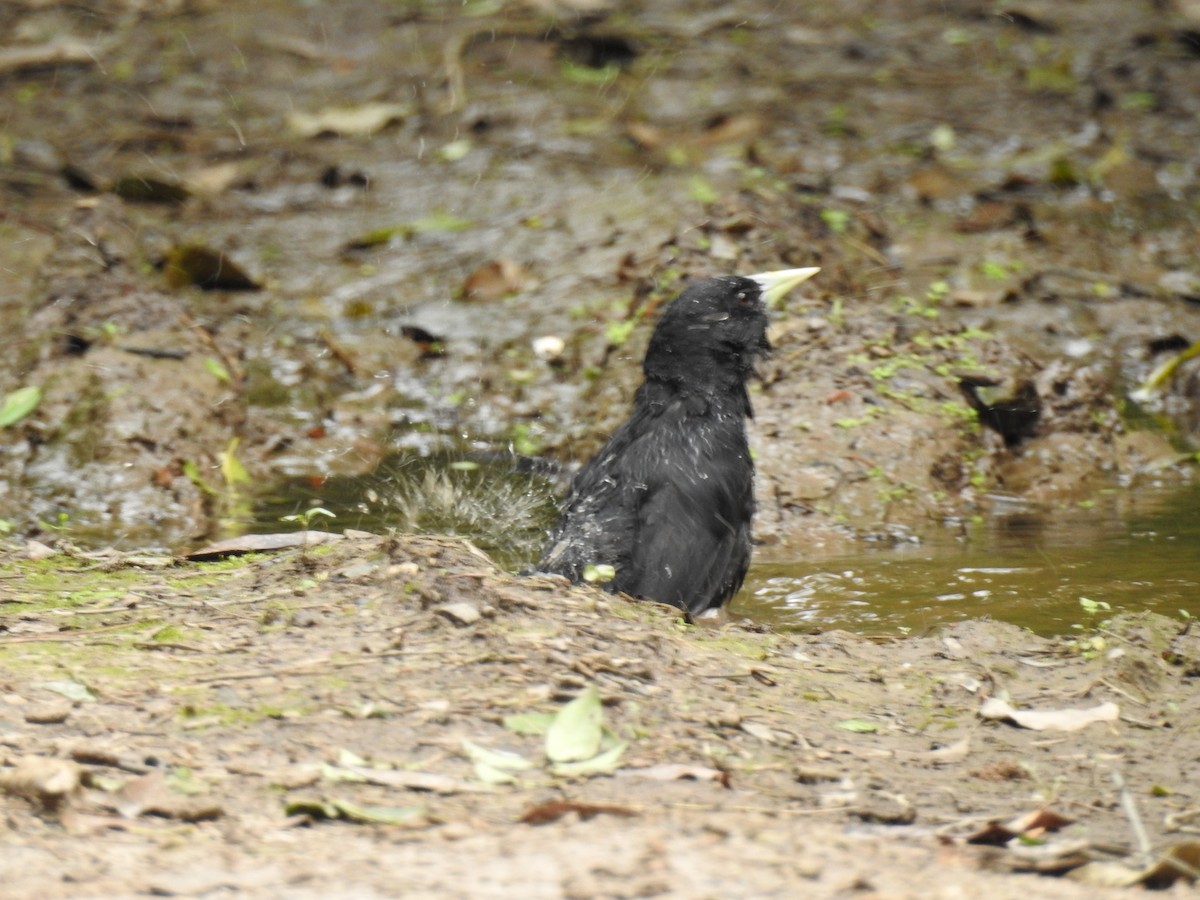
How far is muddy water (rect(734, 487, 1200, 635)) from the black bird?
52 centimetres

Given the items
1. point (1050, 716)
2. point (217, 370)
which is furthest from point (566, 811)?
point (217, 370)

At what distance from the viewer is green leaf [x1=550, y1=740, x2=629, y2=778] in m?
2.66

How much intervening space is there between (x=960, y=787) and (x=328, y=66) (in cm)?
943

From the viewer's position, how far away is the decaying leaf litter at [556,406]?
2428mm

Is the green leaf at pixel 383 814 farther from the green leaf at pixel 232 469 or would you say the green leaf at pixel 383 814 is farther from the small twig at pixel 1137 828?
the green leaf at pixel 232 469

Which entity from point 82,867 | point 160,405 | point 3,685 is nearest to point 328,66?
point 160,405

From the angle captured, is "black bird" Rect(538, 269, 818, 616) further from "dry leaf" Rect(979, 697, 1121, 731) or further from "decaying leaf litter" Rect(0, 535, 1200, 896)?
"dry leaf" Rect(979, 697, 1121, 731)

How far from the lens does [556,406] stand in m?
7.53

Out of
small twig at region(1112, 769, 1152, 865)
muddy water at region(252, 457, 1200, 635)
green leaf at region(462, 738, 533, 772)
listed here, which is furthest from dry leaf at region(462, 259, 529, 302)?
small twig at region(1112, 769, 1152, 865)

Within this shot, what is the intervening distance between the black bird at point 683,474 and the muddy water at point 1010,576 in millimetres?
518

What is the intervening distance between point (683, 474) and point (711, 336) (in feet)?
2.05

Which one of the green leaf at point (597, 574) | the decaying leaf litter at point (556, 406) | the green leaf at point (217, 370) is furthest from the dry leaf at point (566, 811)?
the green leaf at point (217, 370)

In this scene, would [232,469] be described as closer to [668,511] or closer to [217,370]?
[217,370]

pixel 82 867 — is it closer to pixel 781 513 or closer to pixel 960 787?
pixel 960 787
